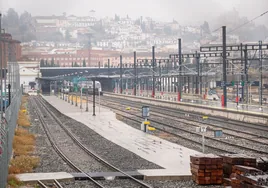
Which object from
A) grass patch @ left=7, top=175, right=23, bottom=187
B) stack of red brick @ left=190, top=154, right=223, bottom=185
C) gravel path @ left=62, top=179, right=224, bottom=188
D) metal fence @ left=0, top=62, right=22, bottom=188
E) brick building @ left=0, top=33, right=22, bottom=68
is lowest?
gravel path @ left=62, top=179, right=224, bottom=188

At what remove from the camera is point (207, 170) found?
12.6 meters

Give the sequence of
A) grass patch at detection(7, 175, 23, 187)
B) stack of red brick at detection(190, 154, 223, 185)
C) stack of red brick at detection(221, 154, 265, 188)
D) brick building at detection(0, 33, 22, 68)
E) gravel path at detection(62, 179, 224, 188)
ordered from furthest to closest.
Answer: brick building at detection(0, 33, 22, 68), grass patch at detection(7, 175, 23, 187), gravel path at detection(62, 179, 224, 188), stack of red brick at detection(190, 154, 223, 185), stack of red brick at detection(221, 154, 265, 188)

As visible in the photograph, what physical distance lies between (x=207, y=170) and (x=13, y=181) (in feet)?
15.1

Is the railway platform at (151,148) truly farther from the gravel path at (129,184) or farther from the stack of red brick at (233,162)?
the stack of red brick at (233,162)

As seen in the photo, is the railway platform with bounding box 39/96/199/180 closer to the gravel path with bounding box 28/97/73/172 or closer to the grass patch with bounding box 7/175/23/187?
the gravel path with bounding box 28/97/73/172

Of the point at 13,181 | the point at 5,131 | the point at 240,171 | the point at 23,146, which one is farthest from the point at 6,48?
the point at 240,171

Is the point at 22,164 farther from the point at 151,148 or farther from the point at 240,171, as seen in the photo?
the point at 240,171

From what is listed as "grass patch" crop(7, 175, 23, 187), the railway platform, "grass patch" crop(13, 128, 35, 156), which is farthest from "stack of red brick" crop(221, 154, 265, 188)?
"grass patch" crop(13, 128, 35, 156)

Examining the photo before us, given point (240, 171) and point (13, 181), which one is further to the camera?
point (13, 181)

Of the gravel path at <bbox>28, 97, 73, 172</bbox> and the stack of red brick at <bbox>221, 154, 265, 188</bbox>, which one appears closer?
the stack of red brick at <bbox>221, 154, 265, 188</bbox>

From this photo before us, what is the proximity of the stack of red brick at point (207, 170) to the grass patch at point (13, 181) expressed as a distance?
13.6ft

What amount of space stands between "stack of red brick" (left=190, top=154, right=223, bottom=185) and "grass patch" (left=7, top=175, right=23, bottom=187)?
415 centimetres

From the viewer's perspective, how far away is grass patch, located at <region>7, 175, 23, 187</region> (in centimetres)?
1287

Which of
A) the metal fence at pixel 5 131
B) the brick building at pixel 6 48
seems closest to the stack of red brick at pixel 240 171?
the metal fence at pixel 5 131
